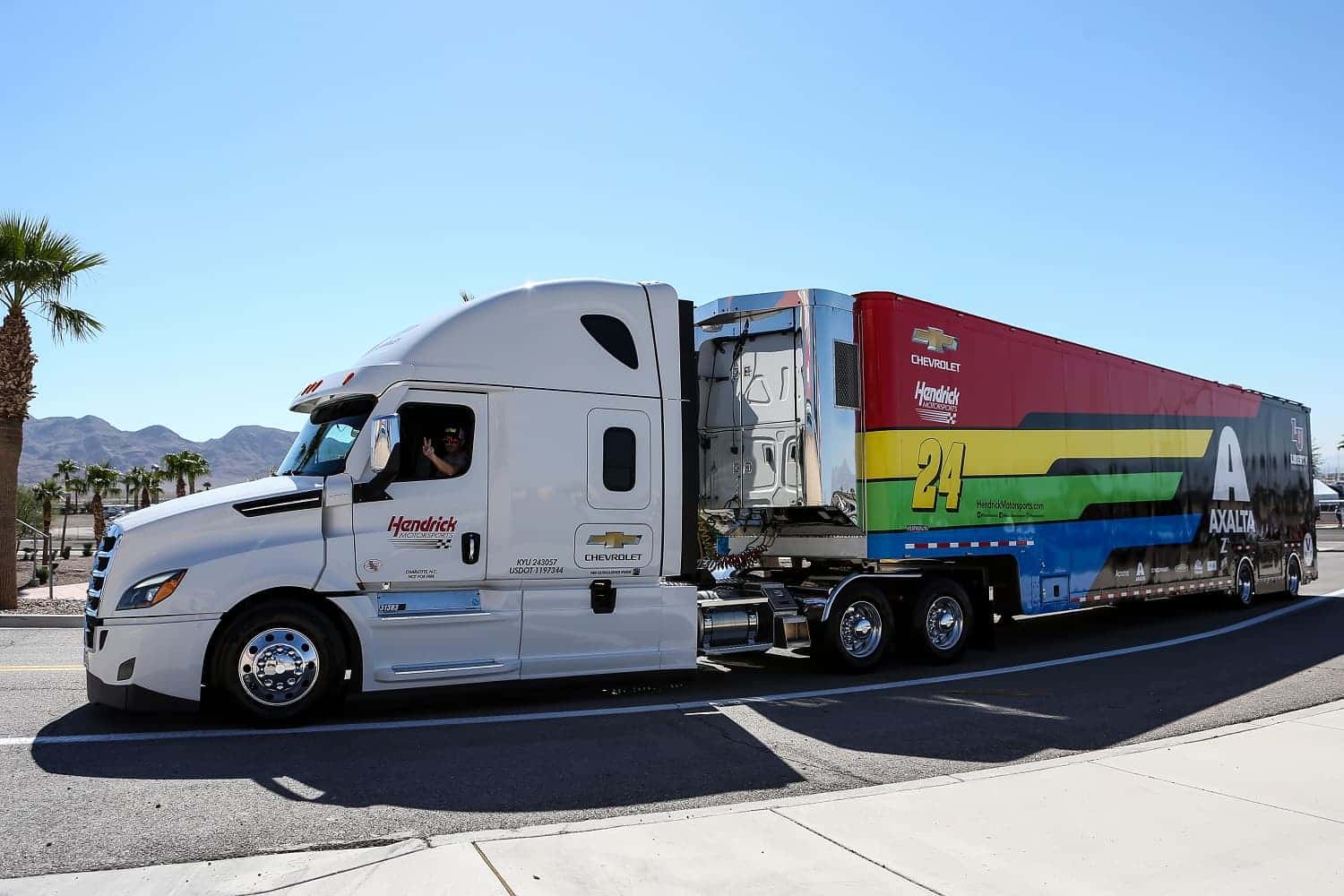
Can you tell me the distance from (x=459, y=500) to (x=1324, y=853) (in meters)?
6.07

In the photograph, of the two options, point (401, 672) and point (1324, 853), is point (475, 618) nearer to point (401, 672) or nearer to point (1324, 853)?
point (401, 672)

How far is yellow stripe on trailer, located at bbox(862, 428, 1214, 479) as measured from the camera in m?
10.4

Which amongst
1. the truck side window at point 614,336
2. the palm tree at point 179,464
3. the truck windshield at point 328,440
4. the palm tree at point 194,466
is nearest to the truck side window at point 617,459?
the truck side window at point 614,336

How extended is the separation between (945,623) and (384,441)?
6.55 meters

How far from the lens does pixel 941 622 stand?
11109 millimetres

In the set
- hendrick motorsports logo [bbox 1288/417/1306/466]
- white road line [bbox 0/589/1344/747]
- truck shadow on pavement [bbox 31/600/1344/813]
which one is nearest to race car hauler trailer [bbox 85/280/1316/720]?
white road line [bbox 0/589/1344/747]

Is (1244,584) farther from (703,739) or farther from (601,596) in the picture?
(703,739)

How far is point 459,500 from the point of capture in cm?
820

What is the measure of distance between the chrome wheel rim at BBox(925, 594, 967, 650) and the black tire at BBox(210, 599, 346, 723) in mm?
6252

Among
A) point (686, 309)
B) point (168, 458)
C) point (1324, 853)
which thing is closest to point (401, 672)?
point (686, 309)

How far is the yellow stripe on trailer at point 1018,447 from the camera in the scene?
34.0 feet

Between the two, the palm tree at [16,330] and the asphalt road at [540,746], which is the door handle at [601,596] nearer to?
the asphalt road at [540,746]

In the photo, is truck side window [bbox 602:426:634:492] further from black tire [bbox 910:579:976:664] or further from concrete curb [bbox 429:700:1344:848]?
black tire [bbox 910:579:976:664]

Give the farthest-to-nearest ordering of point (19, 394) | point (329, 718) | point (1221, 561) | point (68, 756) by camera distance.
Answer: point (19, 394), point (1221, 561), point (329, 718), point (68, 756)
